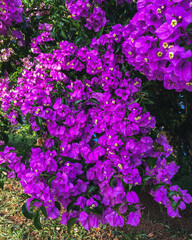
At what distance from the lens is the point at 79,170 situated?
159cm

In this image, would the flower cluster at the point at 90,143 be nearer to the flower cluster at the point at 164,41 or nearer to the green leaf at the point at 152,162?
the green leaf at the point at 152,162

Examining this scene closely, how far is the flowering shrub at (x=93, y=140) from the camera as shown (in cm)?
149

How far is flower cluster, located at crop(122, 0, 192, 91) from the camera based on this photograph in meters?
0.87

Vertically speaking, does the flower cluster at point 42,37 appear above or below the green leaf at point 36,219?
above

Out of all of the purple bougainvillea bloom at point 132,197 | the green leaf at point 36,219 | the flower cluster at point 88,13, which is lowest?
the green leaf at point 36,219

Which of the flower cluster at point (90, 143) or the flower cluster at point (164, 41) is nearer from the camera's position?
the flower cluster at point (164, 41)

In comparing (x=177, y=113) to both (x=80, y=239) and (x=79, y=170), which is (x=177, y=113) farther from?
(x=80, y=239)

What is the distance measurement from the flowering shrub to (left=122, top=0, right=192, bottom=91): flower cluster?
11cm

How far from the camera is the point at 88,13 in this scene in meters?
1.67

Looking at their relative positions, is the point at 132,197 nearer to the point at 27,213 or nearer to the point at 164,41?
the point at 27,213

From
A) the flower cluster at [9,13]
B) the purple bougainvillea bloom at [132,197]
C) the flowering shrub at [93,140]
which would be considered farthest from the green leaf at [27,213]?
the flower cluster at [9,13]

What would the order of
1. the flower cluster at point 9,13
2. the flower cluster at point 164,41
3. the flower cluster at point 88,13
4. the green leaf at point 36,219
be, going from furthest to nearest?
the flower cluster at point 9,13 → the flower cluster at point 88,13 → the green leaf at point 36,219 → the flower cluster at point 164,41

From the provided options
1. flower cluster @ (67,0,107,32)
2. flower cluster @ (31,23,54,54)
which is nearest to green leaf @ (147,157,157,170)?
flower cluster @ (67,0,107,32)

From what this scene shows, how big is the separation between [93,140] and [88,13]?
91 cm
